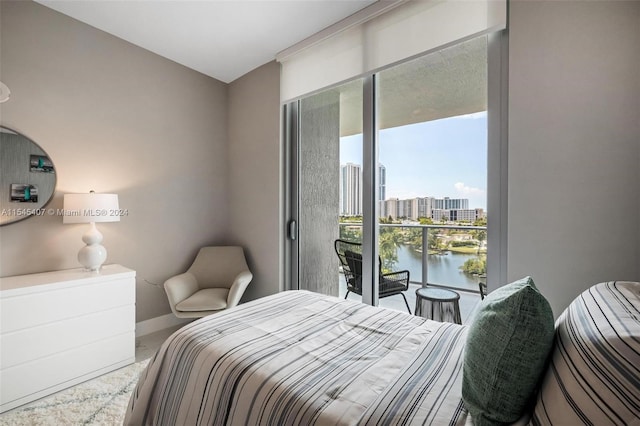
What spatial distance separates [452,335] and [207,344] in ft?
3.67

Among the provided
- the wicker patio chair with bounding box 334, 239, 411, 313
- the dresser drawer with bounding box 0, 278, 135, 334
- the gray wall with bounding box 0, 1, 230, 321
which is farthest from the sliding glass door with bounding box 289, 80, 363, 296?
the dresser drawer with bounding box 0, 278, 135, 334

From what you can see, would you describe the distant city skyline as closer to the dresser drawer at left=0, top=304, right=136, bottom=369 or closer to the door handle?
the door handle

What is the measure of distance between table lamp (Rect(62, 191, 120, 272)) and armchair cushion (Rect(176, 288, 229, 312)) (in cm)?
76

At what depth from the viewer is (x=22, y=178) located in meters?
2.19

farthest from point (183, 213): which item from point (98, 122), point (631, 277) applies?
point (631, 277)

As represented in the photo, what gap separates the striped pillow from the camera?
1.83 ft

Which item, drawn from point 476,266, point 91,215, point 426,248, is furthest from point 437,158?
point 91,215

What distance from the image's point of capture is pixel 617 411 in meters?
0.55

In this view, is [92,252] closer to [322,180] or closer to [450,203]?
[322,180]

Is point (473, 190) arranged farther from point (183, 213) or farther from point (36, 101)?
point (36, 101)

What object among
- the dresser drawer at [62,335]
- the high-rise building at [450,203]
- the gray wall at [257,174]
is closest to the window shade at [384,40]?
the gray wall at [257,174]

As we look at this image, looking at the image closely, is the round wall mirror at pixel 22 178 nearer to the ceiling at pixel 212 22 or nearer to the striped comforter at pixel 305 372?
the ceiling at pixel 212 22

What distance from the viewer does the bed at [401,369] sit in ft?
2.09

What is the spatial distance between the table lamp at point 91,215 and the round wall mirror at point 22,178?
0.23m
